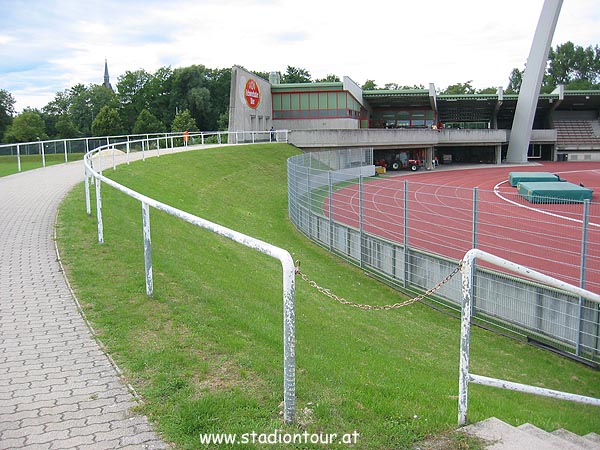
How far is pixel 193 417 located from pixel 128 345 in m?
1.69

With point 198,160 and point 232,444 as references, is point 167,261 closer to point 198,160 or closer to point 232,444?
point 232,444

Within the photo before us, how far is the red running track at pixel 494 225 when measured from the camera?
43.2 ft

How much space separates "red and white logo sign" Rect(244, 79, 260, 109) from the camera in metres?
52.6

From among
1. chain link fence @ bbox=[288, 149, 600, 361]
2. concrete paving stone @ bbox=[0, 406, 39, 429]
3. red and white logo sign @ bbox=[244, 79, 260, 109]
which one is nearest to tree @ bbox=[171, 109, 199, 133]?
red and white logo sign @ bbox=[244, 79, 260, 109]

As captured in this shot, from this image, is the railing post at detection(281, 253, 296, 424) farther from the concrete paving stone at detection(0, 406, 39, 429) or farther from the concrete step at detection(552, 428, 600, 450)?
the concrete step at detection(552, 428, 600, 450)

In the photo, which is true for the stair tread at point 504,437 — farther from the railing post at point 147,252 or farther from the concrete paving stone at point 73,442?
the railing post at point 147,252

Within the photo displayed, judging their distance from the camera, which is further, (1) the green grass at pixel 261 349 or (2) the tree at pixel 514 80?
(2) the tree at pixel 514 80

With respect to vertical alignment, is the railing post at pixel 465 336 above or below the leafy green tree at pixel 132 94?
below

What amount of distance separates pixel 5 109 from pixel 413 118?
62575 mm

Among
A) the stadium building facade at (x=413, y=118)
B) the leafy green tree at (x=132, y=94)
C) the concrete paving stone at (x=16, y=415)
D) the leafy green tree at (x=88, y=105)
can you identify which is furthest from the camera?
the leafy green tree at (x=88, y=105)

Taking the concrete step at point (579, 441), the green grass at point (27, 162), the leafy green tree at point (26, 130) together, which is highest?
the leafy green tree at point (26, 130)

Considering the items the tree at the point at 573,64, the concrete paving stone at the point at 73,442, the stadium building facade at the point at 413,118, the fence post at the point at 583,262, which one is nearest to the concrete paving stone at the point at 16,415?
the concrete paving stone at the point at 73,442

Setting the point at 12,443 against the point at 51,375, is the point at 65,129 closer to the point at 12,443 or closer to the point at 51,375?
the point at 51,375

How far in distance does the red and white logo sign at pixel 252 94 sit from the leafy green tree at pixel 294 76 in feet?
172
